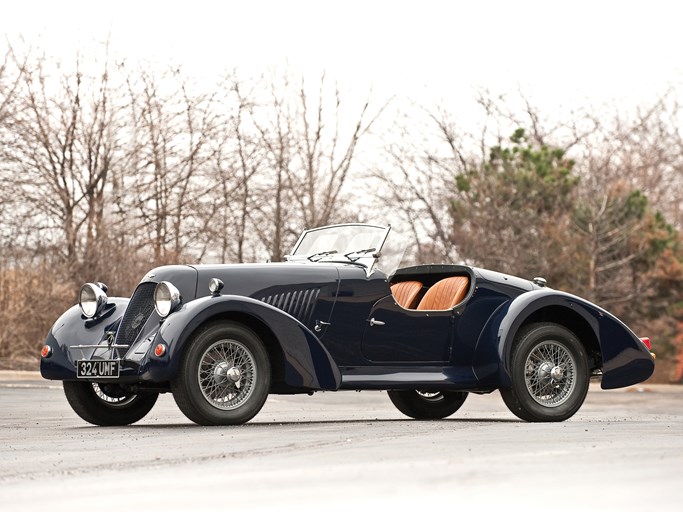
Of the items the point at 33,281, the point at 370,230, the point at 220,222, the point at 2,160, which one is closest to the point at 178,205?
the point at 220,222

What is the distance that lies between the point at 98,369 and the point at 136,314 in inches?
22.9

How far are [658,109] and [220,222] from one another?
20.2 m

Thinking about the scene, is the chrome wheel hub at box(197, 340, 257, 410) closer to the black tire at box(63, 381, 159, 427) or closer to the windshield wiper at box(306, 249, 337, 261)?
the black tire at box(63, 381, 159, 427)

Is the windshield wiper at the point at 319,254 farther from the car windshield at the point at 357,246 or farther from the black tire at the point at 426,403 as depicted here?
the black tire at the point at 426,403

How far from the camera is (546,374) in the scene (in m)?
11.5

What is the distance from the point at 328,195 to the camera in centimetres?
3938

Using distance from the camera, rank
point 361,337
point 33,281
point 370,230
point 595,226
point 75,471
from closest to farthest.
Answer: point 75,471 < point 361,337 < point 370,230 < point 33,281 < point 595,226

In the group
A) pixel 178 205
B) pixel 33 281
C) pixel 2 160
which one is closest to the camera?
pixel 33 281

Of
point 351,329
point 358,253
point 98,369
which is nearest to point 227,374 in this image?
point 98,369

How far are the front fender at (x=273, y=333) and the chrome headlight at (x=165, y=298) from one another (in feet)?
0.60

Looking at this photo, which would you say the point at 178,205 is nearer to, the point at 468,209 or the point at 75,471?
the point at 468,209

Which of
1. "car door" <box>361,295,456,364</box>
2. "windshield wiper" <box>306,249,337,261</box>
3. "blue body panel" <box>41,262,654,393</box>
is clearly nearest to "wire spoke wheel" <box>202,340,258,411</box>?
"blue body panel" <box>41,262,654,393</box>

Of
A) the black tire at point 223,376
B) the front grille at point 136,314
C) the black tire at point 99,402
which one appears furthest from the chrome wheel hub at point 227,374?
the black tire at point 99,402

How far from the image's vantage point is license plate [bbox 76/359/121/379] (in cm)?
1030
